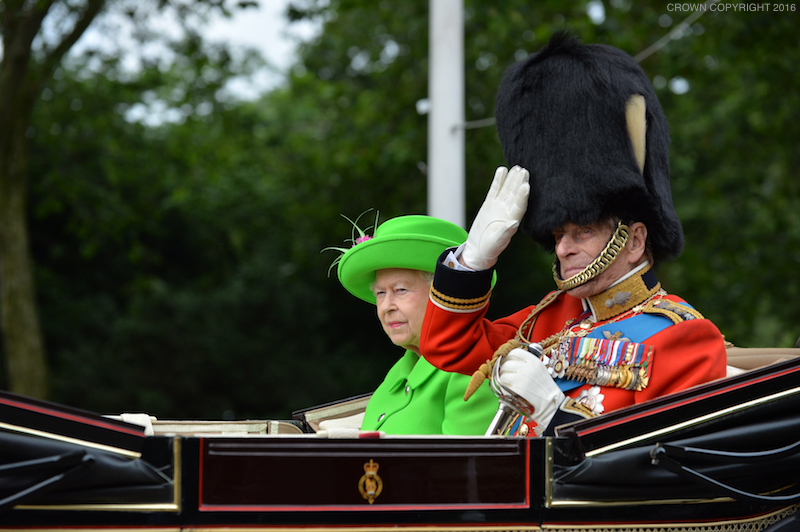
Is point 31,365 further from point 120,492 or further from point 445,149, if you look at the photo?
point 120,492

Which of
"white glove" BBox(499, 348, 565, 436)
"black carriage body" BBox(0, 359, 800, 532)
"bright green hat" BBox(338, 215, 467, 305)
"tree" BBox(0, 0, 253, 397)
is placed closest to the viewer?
"black carriage body" BBox(0, 359, 800, 532)

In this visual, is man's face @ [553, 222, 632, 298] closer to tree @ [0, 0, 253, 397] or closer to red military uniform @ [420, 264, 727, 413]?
red military uniform @ [420, 264, 727, 413]

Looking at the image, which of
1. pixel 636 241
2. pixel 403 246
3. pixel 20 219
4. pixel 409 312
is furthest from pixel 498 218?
pixel 20 219

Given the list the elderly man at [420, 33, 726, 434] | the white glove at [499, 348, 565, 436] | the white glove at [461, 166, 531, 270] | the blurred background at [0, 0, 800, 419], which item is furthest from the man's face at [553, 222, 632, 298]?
the blurred background at [0, 0, 800, 419]

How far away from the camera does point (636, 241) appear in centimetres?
241

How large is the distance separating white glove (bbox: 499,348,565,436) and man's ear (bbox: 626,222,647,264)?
0.47 m

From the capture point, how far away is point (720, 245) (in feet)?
32.3

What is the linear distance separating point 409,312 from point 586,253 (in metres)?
0.72

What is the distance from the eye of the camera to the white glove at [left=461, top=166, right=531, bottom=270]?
231 cm

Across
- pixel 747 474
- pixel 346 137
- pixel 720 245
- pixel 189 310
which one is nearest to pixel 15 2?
pixel 346 137

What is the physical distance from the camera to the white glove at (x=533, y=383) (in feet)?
7.10

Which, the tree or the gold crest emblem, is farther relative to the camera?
the tree

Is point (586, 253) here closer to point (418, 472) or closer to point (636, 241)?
point (636, 241)

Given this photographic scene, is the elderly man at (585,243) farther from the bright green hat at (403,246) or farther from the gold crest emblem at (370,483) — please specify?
the gold crest emblem at (370,483)
